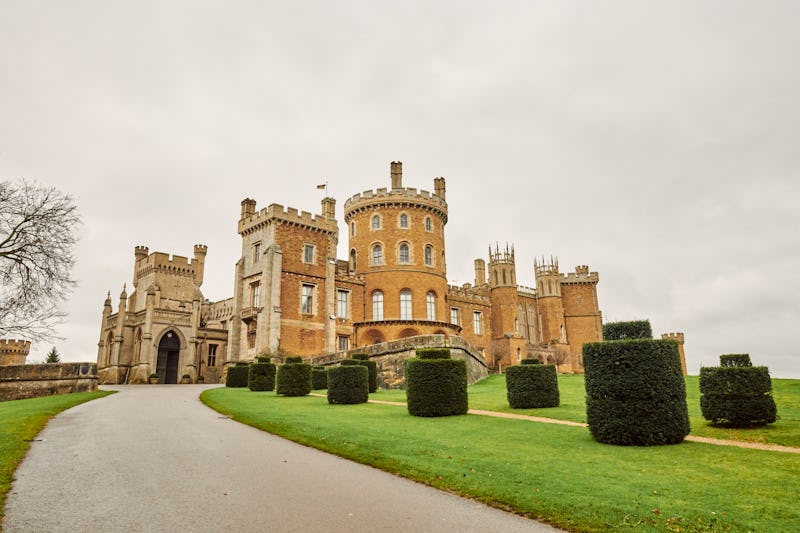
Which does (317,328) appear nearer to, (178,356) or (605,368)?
(178,356)

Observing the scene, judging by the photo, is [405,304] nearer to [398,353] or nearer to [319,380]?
[398,353]

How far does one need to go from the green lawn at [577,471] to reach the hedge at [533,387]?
3212 mm

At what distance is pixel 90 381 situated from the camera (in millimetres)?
24484

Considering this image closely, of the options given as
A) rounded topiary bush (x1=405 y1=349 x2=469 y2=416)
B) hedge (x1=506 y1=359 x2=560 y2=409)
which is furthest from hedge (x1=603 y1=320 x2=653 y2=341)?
rounded topiary bush (x1=405 y1=349 x2=469 y2=416)

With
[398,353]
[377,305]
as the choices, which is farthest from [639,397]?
[377,305]

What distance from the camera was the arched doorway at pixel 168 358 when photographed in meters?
40.2

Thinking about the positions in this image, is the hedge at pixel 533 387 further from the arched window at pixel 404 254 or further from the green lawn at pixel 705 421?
the arched window at pixel 404 254

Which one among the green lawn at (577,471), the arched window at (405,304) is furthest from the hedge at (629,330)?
the arched window at (405,304)

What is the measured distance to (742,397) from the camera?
10.5 metres

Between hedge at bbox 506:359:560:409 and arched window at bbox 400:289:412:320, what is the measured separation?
22799mm

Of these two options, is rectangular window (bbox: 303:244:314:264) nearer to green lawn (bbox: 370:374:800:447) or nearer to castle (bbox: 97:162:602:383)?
castle (bbox: 97:162:602:383)

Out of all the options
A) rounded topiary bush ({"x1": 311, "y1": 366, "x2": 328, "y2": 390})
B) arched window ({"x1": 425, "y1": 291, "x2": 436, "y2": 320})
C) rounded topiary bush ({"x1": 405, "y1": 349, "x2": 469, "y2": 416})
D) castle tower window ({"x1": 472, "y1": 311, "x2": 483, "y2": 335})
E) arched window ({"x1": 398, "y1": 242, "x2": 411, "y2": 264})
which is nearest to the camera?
rounded topiary bush ({"x1": 405, "y1": 349, "x2": 469, "y2": 416})

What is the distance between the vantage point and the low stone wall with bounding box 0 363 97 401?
22125 millimetres

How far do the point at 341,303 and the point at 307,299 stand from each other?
3337mm
